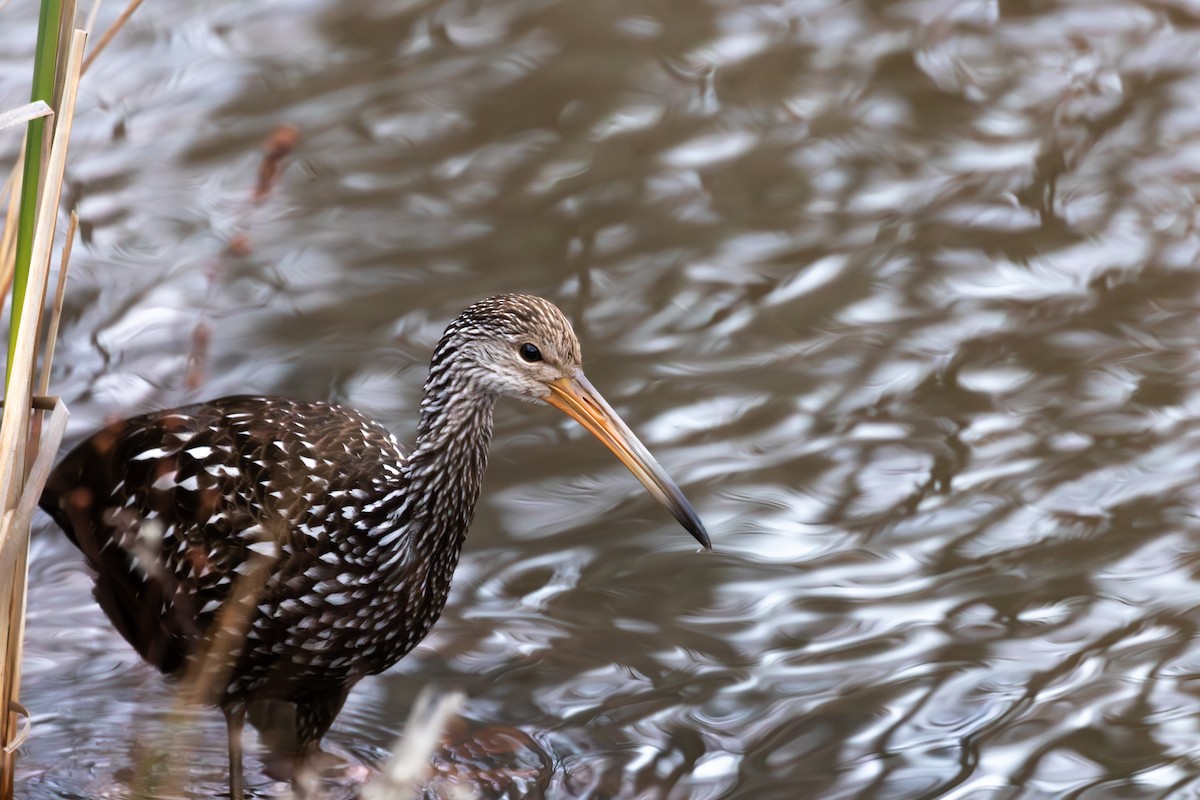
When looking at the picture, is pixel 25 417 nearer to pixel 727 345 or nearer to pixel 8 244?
pixel 8 244

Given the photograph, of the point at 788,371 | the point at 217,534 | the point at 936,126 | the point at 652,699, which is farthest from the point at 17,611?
the point at 936,126

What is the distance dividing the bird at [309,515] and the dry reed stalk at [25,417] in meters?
0.68

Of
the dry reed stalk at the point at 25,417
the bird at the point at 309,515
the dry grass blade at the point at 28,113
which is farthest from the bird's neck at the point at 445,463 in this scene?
the dry grass blade at the point at 28,113

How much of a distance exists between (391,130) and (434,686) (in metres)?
3.44

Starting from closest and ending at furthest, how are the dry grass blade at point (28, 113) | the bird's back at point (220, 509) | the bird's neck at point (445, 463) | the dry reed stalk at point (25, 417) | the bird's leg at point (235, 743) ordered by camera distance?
the dry grass blade at point (28, 113) → the dry reed stalk at point (25, 417) → the bird's back at point (220, 509) → the bird's neck at point (445, 463) → the bird's leg at point (235, 743)

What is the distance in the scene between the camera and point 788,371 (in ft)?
22.1

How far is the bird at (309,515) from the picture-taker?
4.39 m

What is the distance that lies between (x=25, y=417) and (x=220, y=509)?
939mm

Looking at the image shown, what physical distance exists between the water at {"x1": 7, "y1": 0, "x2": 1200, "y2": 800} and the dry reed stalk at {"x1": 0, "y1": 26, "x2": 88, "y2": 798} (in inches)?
25.0

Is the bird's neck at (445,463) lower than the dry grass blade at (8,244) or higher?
lower

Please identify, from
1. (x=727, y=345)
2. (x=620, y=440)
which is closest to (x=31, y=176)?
(x=620, y=440)

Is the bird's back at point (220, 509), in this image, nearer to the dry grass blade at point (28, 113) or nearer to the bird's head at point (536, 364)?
the bird's head at point (536, 364)

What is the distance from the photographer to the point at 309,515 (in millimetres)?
4406

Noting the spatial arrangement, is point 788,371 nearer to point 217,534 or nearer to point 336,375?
point 336,375
